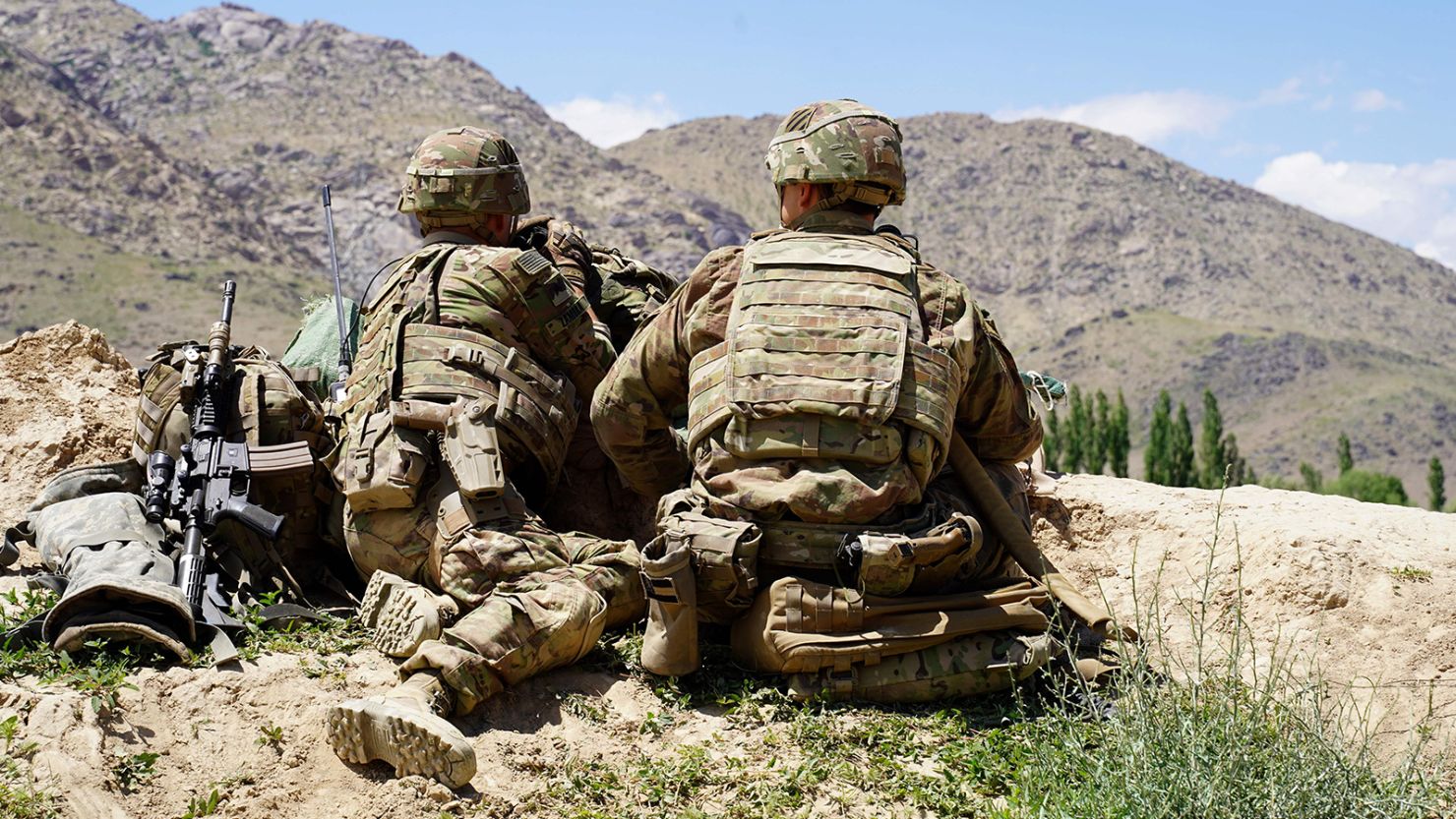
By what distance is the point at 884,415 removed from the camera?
5.23 meters

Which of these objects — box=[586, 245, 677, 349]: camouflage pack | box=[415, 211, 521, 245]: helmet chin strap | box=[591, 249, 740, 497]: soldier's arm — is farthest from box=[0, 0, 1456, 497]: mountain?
box=[591, 249, 740, 497]: soldier's arm

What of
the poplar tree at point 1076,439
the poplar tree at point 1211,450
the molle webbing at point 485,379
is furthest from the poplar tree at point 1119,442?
the molle webbing at point 485,379

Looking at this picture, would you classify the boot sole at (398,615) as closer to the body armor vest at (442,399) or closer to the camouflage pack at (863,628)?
the body armor vest at (442,399)

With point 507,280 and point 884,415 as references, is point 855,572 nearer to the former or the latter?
point 884,415

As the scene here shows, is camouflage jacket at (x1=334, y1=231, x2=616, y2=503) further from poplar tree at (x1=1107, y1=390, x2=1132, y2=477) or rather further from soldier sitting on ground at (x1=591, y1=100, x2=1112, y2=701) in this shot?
poplar tree at (x1=1107, y1=390, x2=1132, y2=477)

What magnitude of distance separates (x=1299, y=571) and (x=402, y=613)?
3738 mm

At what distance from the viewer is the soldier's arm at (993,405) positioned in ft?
18.9

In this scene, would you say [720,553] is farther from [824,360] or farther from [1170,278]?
[1170,278]

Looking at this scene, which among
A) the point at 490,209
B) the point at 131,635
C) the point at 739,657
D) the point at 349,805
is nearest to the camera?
the point at 349,805

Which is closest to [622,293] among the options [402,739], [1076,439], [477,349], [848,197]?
[477,349]

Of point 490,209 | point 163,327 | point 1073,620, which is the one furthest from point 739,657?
point 163,327

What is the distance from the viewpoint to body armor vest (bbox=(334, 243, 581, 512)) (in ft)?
19.0

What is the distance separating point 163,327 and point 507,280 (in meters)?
63.3

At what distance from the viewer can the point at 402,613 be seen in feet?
18.0
